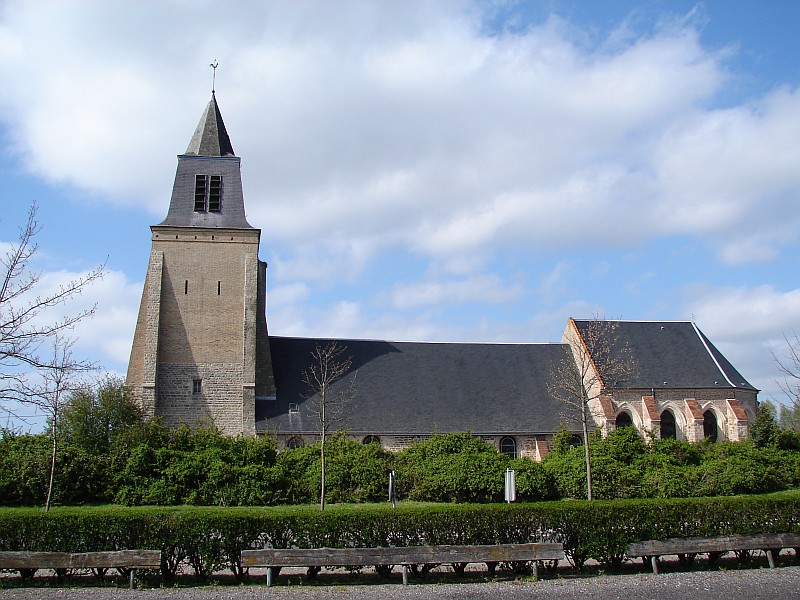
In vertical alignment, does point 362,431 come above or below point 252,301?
below

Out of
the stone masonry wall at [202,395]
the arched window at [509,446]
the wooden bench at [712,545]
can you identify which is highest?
the stone masonry wall at [202,395]

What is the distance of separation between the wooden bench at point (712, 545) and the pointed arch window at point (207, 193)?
24220 millimetres

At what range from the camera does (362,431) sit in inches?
1148

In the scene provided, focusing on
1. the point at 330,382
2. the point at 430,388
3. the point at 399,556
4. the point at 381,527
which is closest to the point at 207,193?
the point at 330,382

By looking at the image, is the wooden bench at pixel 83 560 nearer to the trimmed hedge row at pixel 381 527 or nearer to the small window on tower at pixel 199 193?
the trimmed hedge row at pixel 381 527

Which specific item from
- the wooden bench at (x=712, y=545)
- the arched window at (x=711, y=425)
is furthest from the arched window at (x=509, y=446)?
the wooden bench at (x=712, y=545)

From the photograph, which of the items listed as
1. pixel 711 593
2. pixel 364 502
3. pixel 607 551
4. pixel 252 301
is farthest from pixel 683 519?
pixel 252 301

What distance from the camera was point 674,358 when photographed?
113 ft

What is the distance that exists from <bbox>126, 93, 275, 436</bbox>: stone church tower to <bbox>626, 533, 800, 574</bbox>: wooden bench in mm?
19379

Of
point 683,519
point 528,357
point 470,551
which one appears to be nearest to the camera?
point 470,551

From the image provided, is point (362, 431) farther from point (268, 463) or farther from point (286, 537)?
point (286, 537)

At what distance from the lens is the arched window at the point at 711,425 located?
33000mm

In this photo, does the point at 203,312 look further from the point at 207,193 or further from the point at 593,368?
the point at 593,368

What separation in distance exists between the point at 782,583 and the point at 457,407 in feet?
66.8
